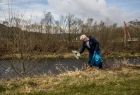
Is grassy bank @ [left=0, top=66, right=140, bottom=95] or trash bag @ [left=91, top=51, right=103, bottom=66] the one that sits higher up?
trash bag @ [left=91, top=51, right=103, bottom=66]

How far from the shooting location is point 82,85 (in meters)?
12.7

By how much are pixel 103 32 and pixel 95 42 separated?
51.5 meters

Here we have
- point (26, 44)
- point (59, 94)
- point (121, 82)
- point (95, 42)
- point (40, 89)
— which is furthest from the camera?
point (26, 44)

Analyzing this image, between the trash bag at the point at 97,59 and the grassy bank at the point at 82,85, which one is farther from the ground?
the trash bag at the point at 97,59

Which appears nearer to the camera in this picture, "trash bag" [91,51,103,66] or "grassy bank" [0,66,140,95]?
"grassy bank" [0,66,140,95]

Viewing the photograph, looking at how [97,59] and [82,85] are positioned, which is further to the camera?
[97,59]

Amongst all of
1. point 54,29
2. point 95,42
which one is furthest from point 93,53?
point 54,29

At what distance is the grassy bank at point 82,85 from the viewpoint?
38.1ft

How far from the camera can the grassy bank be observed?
38.1ft

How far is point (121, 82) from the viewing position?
515 inches

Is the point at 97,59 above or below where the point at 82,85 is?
above

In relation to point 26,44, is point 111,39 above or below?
below

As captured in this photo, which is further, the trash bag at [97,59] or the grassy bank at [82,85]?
the trash bag at [97,59]

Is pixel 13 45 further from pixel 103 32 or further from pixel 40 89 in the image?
pixel 103 32
